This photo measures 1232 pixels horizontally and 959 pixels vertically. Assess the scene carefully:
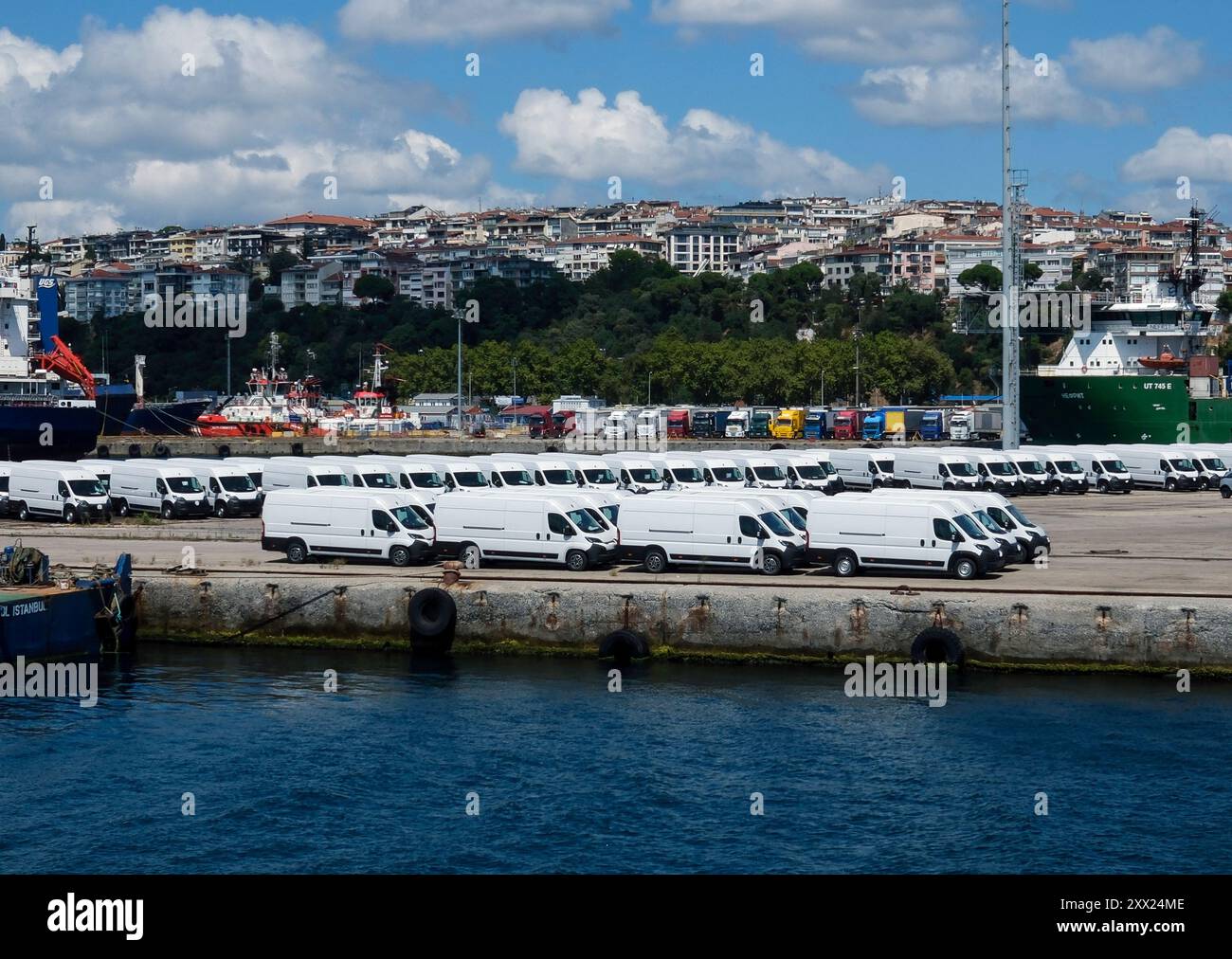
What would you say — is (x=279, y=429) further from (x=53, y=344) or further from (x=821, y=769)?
(x=821, y=769)

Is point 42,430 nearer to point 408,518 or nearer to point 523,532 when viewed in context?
point 408,518

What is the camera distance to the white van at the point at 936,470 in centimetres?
5631

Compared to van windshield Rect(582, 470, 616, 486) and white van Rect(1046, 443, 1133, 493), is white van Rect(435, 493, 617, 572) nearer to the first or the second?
van windshield Rect(582, 470, 616, 486)

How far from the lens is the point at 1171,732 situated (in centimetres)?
2339

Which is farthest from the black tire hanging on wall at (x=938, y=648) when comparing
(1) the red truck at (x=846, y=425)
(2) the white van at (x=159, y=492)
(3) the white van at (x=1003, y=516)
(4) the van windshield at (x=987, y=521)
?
(1) the red truck at (x=846, y=425)

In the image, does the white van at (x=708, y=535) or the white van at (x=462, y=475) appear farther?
the white van at (x=462, y=475)

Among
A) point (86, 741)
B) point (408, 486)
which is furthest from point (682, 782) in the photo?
point (408, 486)

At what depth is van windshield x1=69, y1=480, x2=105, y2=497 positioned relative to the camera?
4612 centimetres

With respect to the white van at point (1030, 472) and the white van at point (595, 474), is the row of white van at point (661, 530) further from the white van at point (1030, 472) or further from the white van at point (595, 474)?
the white van at point (1030, 472)

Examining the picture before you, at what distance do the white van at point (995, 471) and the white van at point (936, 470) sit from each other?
0.32m

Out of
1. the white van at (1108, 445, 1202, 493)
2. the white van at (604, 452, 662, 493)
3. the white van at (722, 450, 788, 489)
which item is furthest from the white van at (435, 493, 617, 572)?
the white van at (1108, 445, 1202, 493)

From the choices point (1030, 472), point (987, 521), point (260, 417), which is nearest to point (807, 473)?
point (1030, 472)

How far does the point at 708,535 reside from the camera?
33094 millimetres

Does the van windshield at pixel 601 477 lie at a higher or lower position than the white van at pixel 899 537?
higher
